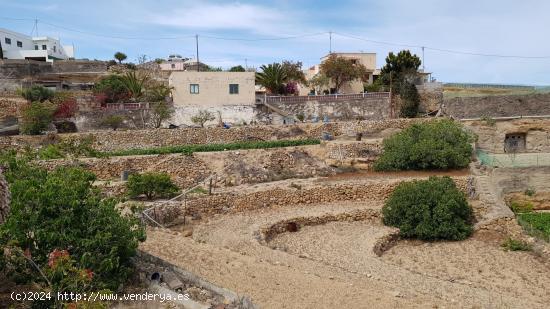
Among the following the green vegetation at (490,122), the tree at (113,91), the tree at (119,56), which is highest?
the tree at (119,56)

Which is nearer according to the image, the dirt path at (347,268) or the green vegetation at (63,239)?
the green vegetation at (63,239)

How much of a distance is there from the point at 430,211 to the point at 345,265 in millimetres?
5557

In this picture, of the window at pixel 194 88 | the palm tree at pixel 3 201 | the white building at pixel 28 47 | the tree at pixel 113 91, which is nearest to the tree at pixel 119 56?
the white building at pixel 28 47

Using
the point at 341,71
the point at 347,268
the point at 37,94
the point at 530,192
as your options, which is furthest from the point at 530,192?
the point at 37,94

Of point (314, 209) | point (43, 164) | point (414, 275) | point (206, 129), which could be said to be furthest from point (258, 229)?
point (206, 129)

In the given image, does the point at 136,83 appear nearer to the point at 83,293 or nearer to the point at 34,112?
the point at 34,112

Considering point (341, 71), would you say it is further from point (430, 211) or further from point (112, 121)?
point (430, 211)

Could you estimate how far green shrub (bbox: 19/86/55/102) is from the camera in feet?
115

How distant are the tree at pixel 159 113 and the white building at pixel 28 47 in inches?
1097

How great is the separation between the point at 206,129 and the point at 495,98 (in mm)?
20268

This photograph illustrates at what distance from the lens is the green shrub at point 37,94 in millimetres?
35000

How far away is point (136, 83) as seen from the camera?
121 feet

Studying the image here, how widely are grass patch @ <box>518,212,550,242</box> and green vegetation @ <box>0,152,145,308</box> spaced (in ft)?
45.9

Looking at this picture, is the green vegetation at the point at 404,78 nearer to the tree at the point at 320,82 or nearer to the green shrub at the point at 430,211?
the tree at the point at 320,82
